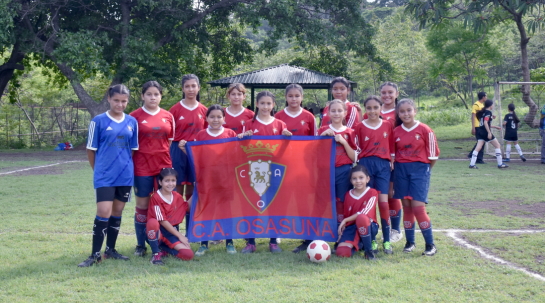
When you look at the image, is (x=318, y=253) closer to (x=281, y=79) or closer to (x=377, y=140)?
(x=377, y=140)

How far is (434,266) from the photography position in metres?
4.78

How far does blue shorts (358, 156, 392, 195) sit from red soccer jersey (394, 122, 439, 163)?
0.59 ft

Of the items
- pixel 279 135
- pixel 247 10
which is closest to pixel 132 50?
pixel 247 10

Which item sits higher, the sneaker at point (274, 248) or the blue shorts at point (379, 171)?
the blue shorts at point (379, 171)

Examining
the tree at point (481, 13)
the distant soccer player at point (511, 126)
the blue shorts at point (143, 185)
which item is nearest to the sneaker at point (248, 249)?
the blue shorts at point (143, 185)

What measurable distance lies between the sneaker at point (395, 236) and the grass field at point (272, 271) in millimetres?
192

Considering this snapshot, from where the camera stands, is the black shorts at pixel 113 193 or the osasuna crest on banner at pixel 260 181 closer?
the black shorts at pixel 113 193

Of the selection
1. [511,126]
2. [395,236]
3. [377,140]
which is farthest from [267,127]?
[511,126]

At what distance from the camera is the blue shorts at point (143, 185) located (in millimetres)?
5266

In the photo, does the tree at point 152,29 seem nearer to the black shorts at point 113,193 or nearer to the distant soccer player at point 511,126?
the distant soccer player at point 511,126

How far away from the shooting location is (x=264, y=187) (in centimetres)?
559

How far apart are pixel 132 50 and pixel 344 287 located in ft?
48.4

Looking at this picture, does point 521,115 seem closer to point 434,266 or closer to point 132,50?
point 132,50

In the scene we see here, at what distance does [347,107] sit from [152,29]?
1401cm
